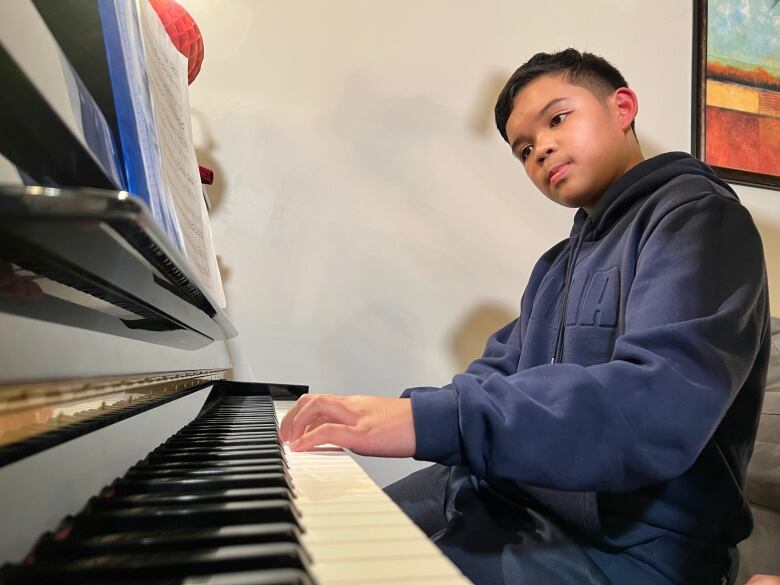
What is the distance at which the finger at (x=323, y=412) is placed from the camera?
575 mm

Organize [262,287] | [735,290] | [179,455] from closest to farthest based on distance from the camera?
1. [179,455]
2. [735,290]
3. [262,287]

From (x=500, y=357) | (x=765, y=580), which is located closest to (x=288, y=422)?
(x=765, y=580)

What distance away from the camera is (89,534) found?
31cm

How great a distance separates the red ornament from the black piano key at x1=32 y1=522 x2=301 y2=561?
3.17 ft

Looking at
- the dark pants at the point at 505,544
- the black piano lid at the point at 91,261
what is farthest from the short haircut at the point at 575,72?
the black piano lid at the point at 91,261

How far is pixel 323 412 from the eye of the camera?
58 cm

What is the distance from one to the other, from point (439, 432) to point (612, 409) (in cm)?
16

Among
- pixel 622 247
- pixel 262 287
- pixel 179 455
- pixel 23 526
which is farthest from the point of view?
pixel 262 287

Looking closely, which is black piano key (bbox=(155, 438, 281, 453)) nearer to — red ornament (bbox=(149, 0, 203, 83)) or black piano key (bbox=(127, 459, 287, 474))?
black piano key (bbox=(127, 459, 287, 474))

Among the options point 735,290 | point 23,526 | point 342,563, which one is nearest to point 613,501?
point 735,290

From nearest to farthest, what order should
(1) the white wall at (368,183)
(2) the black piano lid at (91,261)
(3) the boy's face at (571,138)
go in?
(2) the black piano lid at (91,261) → (3) the boy's face at (571,138) → (1) the white wall at (368,183)

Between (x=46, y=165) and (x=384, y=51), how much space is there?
136 cm

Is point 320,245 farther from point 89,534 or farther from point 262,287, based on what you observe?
point 89,534

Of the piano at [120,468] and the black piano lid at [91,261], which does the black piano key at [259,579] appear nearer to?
the piano at [120,468]
